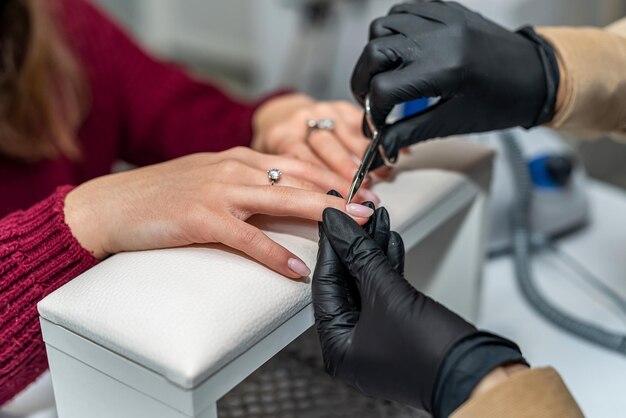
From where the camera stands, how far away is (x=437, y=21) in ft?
2.13

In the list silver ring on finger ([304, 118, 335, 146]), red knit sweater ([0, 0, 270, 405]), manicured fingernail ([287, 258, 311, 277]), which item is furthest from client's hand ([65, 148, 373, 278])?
red knit sweater ([0, 0, 270, 405])

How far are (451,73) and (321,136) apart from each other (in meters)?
0.17

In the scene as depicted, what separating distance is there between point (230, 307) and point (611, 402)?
43 cm

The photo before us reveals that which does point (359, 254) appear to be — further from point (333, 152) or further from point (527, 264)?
point (527, 264)

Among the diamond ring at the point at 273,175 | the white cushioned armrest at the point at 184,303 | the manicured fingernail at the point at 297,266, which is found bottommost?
the white cushioned armrest at the point at 184,303

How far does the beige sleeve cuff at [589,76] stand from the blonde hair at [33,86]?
67 centimetres

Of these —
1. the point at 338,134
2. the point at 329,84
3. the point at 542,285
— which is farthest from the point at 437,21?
the point at 329,84

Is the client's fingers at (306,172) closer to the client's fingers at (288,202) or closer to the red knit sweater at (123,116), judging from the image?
the client's fingers at (288,202)

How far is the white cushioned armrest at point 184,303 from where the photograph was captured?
17.8 inches

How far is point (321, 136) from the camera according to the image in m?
0.73

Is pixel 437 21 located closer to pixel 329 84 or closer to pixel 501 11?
pixel 501 11

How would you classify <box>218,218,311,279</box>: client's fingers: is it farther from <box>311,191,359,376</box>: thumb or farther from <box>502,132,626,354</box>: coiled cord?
<box>502,132,626,354</box>: coiled cord

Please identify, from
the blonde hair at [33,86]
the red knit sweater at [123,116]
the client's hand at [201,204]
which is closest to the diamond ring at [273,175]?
the client's hand at [201,204]

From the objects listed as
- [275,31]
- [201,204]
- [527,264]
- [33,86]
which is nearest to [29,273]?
[201,204]
